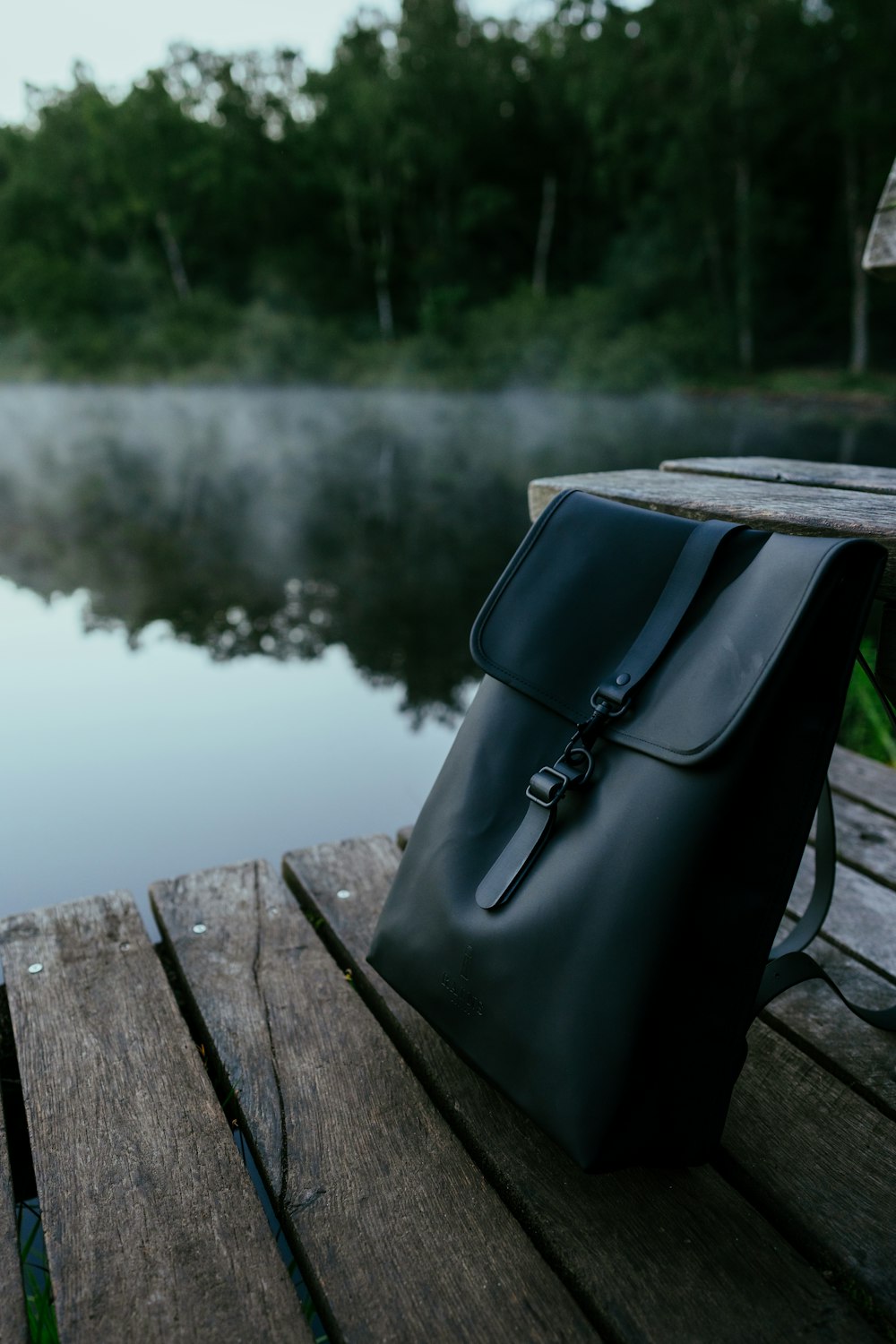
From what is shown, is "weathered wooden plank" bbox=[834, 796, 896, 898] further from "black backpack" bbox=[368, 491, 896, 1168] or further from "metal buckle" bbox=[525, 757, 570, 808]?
"metal buckle" bbox=[525, 757, 570, 808]

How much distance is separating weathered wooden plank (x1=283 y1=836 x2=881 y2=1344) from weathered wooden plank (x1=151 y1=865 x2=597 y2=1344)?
25 mm

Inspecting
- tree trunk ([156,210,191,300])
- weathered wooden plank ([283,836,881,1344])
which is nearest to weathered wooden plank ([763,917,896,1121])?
weathered wooden plank ([283,836,881,1344])

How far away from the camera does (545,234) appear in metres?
23.0

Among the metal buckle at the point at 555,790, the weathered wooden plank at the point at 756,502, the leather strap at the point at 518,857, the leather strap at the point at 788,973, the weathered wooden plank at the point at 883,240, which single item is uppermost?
the weathered wooden plank at the point at 883,240

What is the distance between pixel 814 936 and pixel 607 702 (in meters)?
0.53

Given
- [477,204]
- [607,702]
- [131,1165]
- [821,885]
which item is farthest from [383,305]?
[131,1165]

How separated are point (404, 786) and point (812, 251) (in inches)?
926

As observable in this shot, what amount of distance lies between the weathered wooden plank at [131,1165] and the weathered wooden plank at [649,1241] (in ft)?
0.79

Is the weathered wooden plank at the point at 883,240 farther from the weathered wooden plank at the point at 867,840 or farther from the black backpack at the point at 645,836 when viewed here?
the weathered wooden plank at the point at 867,840

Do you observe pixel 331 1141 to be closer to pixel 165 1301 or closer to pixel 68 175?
pixel 165 1301

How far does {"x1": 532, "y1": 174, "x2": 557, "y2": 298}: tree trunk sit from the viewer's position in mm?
22812

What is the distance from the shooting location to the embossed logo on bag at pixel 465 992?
926 mm

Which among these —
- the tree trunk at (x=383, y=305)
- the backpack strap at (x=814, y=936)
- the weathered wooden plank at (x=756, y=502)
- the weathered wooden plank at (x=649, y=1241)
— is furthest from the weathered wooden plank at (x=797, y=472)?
the tree trunk at (x=383, y=305)

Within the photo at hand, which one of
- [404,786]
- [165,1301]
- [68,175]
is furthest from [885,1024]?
[68,175]
